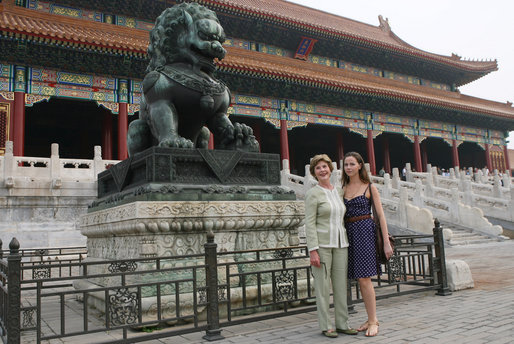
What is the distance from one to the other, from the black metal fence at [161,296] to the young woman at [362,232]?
0.60 m

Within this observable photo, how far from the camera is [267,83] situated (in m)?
17.2

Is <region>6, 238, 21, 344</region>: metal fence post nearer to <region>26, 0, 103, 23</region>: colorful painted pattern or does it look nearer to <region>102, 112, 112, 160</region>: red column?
<region>102, 112, 112, 160</region>: red column

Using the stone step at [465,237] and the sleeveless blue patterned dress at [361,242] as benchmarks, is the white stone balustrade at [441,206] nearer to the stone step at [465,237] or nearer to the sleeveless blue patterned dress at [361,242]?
the stone step at [465,237]

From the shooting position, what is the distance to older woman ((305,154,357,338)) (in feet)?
10.6

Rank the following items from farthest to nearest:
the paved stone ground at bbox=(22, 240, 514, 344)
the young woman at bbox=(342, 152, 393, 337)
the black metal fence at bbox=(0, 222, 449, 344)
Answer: the young woman at bbox=(342, 152, 393, 337), the paved stone ground at bbox=(22, 240, 514, 344), the black metal fence at bbox=(0, 222, 449, 344)

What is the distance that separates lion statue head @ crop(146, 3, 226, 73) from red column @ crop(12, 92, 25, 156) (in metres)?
9.54

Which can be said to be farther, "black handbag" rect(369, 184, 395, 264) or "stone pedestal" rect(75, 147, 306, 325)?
"stone pedestal" rect(75, 147, 306, 325)

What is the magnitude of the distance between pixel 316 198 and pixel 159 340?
5.20 ft

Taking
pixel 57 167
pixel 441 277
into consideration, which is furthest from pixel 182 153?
pixel 57 167

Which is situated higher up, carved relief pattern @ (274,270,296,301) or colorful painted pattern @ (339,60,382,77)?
colorful painted pattern @ (339,60,382,77)

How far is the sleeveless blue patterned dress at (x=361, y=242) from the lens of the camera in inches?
132

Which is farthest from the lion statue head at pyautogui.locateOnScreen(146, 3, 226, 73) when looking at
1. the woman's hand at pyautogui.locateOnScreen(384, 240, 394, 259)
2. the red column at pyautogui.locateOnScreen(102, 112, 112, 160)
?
the red column at pyautogui.locateOnScreen(102, 112, 112, 160)

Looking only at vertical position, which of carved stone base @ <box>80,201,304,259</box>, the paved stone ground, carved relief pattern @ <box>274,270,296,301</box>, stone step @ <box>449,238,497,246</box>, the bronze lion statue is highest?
the bronze lion statue

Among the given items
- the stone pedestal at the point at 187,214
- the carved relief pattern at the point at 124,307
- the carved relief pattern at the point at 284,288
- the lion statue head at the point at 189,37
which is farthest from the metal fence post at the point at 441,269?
the carved relief pattern at the point at 124,307
